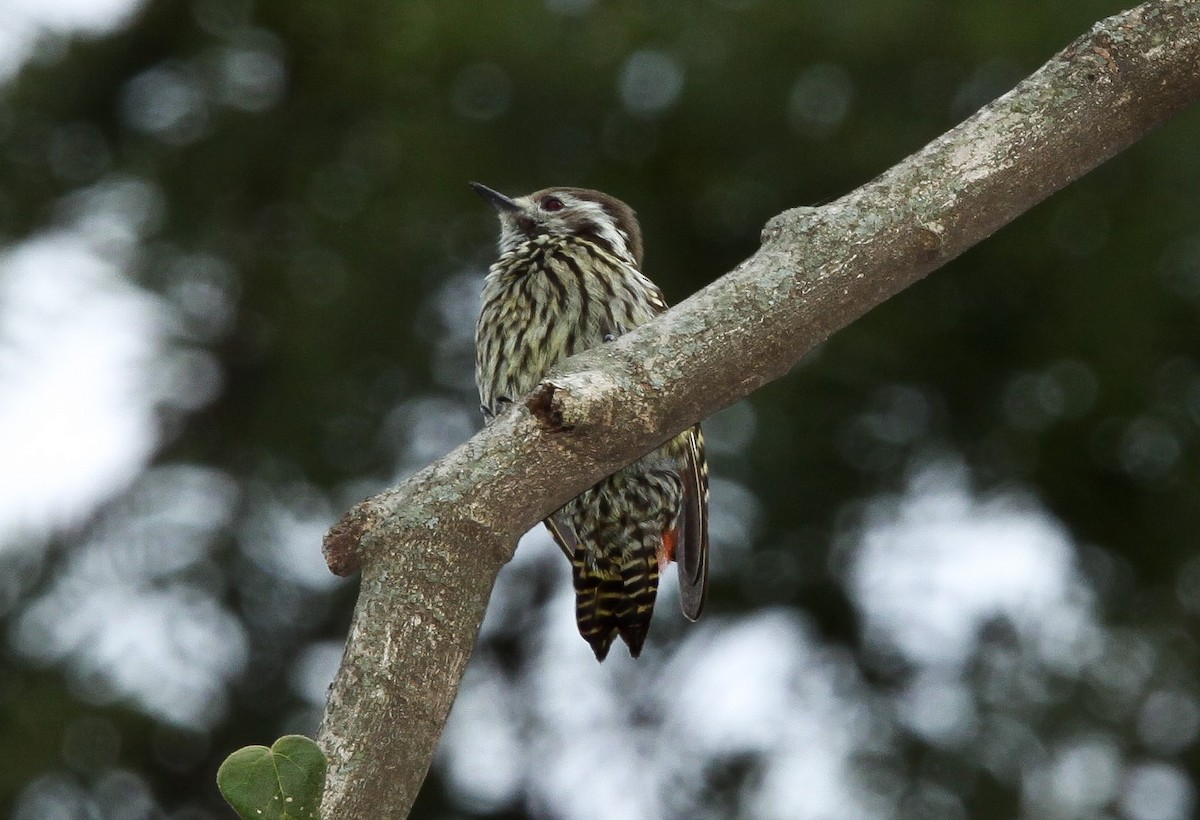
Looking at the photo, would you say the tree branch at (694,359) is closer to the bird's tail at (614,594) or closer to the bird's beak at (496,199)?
the bird's tail at (614,594)


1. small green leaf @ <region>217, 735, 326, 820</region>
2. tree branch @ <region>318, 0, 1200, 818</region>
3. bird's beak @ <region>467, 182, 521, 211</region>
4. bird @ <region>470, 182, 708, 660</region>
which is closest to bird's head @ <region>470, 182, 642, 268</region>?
bird's beak @ <region>467, 182, 521, 211</region>

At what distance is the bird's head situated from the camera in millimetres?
3783

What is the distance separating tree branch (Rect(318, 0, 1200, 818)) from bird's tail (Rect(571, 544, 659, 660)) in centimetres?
153

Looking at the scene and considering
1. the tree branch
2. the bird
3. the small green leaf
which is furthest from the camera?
the bird

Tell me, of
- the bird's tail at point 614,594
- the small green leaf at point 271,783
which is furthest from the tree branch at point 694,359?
the bird's tail at point 614,594

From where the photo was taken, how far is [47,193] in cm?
475

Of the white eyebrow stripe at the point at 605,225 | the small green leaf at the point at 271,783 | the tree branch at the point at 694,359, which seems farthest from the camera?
the white eyebrow stripe at the point at 605,225

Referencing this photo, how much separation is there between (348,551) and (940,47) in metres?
3.28

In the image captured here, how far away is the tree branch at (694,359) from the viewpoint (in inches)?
66.6

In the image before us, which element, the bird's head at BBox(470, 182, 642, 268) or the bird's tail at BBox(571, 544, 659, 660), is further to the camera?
the bird's head at BBox(470, 182, 642, 268)

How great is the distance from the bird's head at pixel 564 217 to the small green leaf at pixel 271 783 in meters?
2.45

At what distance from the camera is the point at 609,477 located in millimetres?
3400

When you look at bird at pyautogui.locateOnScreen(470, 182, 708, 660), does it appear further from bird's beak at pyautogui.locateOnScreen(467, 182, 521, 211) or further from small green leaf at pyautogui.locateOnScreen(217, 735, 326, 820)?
small green leaf at pyautogui.locateOnScreen(217, 735, 326, 820)

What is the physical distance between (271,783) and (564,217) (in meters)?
2.57
